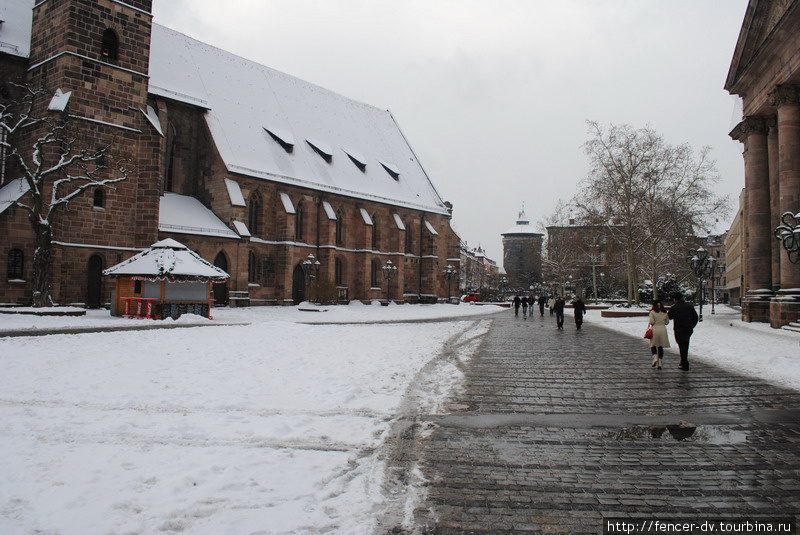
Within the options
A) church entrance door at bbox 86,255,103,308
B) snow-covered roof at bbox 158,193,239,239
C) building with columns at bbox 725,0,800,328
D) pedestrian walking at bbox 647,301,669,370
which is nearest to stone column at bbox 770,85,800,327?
Answer: building with columns at bbox 725,0,800,328

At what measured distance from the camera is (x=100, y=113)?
29.2 m

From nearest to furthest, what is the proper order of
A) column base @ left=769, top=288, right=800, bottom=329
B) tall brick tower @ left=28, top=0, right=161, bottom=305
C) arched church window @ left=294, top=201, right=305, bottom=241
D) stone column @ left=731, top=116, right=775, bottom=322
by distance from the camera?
1. column base @ left=769, top=288, right=800, bottom=329
2. stone column @ left=731, top=116, right=775, bottom=322
3. tall brick tower @ left=28, top=0, right=161, bottom=305
4. arched church window @ left=294, top=201, right=305, bottom=241

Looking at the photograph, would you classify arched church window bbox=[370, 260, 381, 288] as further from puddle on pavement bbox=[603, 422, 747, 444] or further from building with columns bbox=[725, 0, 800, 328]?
puddle on pavement bbox=[603, 422, 747, 444]

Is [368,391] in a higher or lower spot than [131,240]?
lower

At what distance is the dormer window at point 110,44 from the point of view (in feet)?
99.3

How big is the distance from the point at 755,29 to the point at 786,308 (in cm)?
1197

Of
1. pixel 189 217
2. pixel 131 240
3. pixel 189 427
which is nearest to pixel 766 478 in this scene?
pixel 189 427

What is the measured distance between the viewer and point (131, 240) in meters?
30.2

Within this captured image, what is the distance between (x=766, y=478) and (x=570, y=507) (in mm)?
2130

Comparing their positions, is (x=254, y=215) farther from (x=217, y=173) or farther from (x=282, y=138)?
(x=282, y=138)

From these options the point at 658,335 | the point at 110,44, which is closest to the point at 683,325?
the point at 658,335

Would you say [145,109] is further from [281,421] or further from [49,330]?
[281,421]

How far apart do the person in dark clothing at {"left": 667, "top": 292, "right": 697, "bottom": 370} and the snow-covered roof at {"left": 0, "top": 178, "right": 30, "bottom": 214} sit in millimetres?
27879

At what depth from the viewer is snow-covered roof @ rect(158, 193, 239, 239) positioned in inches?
1371
